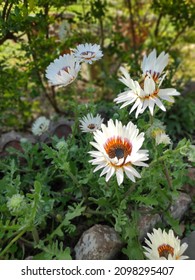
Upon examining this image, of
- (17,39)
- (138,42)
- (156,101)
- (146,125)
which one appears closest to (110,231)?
(146,125)

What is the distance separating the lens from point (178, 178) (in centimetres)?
207

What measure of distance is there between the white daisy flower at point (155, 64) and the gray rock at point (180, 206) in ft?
2.03

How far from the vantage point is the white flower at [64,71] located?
2076mm

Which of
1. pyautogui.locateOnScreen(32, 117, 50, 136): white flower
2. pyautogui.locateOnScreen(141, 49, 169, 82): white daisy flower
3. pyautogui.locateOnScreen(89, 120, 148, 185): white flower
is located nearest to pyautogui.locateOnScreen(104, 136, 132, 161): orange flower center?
pyautogui.locateOnScreen(89, 120, 148, 185): white flower

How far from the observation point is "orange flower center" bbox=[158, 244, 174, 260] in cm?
182

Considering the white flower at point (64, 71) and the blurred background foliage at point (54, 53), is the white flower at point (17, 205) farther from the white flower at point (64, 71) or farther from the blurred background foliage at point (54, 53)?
the blurred background foliage at point (54, 53)

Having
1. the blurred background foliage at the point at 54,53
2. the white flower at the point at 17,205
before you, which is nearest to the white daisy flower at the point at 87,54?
the blurred background foliage at the point at 54,53

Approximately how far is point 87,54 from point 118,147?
0.59m

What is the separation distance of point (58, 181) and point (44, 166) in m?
0.15

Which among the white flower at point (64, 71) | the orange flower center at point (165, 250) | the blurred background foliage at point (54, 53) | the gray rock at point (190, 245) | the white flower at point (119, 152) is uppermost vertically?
the blurred background foliage at point (54, 53)

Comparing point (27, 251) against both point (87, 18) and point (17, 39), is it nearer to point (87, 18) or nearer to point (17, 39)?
point (17, 39)

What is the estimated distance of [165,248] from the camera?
1.85 metres

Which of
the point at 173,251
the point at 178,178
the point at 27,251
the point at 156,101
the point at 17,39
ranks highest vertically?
the point at 17,39

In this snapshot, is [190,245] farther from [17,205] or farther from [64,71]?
[64,71]
